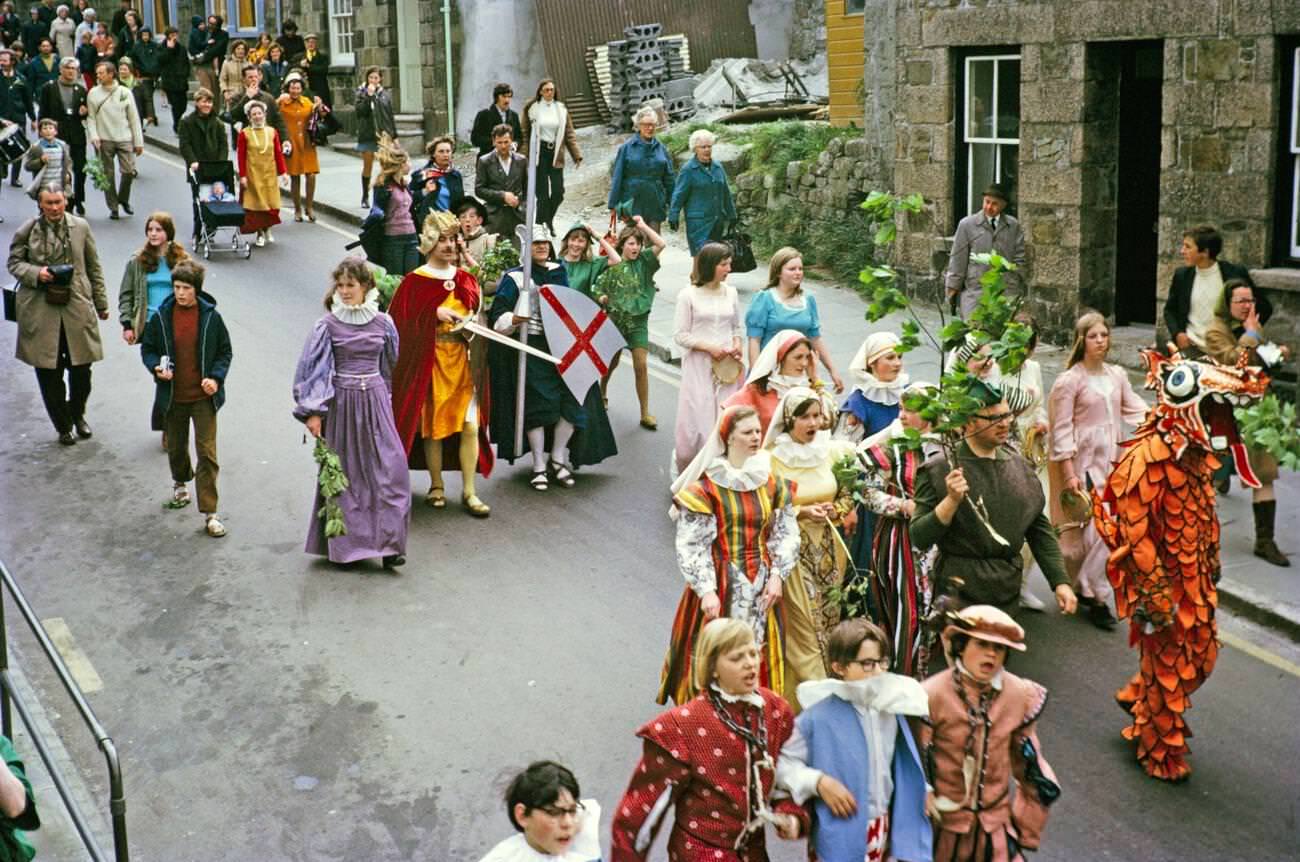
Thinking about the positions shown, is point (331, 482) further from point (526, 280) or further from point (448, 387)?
point (526, 280)

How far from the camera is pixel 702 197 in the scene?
57.9ft

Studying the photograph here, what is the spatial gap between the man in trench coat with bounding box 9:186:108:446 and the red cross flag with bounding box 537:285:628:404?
3633 mm

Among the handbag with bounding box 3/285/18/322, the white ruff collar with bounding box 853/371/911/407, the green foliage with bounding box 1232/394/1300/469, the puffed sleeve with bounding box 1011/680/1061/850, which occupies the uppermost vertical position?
the green foliage with bounding box 1232/394/1300/469

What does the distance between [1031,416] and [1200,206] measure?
201 inches

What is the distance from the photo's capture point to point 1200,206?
14.0m

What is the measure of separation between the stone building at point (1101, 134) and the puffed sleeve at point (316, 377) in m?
7.38

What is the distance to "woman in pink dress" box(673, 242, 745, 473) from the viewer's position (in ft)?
36.9

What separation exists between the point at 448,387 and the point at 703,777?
6.05 metres

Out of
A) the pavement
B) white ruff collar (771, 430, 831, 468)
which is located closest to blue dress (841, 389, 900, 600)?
white ruff collar (771, 430, 831, 468)

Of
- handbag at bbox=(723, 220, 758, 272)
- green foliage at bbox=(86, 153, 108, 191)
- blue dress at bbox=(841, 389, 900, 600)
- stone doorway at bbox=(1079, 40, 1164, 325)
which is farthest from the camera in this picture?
green foliage at bbox=(86, 153, 108, 191)

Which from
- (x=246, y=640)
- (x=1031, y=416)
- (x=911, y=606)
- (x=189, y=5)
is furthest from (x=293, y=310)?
(x=189, y=5)

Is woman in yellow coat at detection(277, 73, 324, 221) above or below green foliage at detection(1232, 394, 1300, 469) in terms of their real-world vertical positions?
above

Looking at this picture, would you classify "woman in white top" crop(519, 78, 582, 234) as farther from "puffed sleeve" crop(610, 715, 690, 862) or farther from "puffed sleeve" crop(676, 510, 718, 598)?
"puffed sleeve" crop(610, 715, 690, 862)

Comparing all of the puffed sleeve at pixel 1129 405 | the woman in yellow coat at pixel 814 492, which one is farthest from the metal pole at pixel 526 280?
the puffed sleeve at pixel 1129 405
